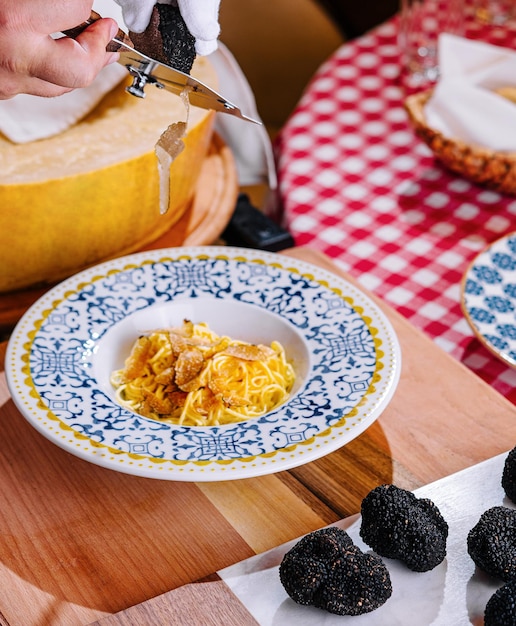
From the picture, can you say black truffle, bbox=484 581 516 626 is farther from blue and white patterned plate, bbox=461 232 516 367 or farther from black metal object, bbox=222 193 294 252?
black metal object, bbox=222 193 294 252

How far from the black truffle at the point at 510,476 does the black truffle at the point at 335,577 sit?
0.17 meters

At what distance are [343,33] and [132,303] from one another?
2.00 m

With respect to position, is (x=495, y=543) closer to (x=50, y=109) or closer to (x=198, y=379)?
(x=198, y=379)

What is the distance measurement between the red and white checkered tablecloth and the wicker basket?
0.16 ft

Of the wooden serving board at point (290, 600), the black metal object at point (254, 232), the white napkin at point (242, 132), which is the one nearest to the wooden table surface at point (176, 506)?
the wooden serving board at point (290, 600)

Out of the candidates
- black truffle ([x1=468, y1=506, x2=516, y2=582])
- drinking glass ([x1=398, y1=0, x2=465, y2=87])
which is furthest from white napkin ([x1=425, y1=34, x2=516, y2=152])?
black truffle ([x1=468, y1=506, x2=516, y2=582])

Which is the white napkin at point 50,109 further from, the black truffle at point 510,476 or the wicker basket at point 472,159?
the black truffle at point 510,476

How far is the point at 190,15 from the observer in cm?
80

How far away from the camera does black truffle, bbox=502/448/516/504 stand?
0.82 m

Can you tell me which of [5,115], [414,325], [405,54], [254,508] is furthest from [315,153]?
[254,508]

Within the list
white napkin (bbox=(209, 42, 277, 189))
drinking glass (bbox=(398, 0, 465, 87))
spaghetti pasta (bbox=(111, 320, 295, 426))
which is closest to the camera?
spaghetti pasta (bbox=(111, 320, 295, 426))

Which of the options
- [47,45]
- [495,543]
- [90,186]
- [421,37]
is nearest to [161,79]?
[47,45]

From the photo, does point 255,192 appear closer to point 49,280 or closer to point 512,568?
point 49,280

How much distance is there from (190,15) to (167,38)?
32mm
